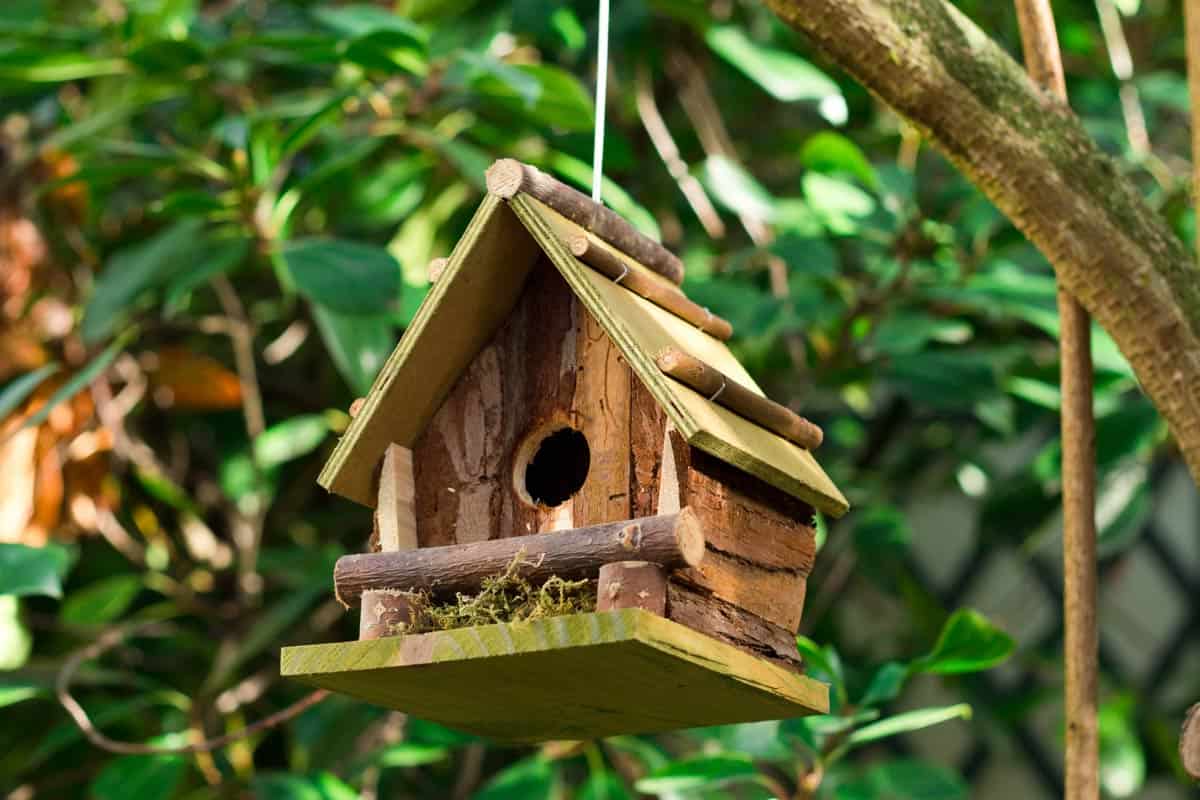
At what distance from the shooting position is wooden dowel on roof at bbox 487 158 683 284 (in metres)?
0.97

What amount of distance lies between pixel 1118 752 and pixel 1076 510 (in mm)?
928

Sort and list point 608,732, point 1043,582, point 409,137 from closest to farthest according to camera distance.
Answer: point 608,732 → point 409,137 → point 1043,582

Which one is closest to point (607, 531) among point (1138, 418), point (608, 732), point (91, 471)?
point (608, 732)

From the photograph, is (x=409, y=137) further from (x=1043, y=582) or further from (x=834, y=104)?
(x=1043, y=582)

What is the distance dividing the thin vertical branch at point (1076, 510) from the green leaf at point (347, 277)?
633 mm

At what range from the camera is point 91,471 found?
6.76 ft

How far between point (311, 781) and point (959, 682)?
3.21ft

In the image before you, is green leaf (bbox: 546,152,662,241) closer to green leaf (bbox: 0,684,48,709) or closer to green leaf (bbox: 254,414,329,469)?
green leaf (bbox: 254,414,329,469)

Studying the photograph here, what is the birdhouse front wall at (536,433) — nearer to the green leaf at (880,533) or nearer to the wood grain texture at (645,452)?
the wood grain texture at (645,452)

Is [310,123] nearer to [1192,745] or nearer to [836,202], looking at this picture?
[836,202]

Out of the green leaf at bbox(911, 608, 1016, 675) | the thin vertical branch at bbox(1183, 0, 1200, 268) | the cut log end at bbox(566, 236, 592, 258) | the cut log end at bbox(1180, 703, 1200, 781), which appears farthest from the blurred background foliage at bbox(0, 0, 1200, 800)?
the cut log end at bbox(566, 236, 592, 258)

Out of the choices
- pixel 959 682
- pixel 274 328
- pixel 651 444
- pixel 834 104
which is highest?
pixel 274 328

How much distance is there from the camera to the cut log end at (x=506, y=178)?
0.96 metres

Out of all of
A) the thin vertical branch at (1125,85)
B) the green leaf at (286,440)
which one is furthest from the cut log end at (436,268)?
the thin vertical branch at (1125,85)
